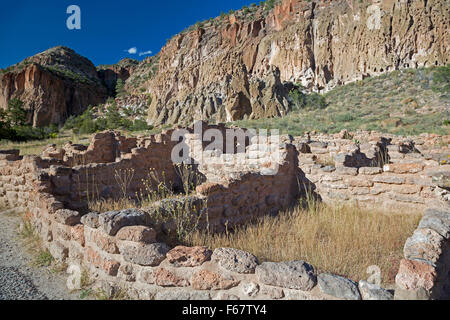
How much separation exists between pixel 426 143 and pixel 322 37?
4023 centimetres

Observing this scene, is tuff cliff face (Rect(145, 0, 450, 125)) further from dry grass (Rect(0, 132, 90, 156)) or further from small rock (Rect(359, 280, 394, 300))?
small rock (Rect(359, 280, 394, 300))

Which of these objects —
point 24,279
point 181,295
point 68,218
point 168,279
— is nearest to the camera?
point 181,295

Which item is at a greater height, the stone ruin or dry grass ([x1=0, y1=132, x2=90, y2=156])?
dry grass ([x1=0, y1=132, x2=90, y2=156])

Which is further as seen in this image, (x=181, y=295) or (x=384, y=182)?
(x=384, y=182)

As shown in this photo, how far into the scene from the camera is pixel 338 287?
200cm

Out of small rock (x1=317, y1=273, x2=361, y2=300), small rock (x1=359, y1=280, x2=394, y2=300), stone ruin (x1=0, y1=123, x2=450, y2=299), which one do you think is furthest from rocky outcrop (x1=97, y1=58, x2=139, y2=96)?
small rock (x1=359, y1=280, x2=394, y2=300)

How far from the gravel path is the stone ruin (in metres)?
0.31

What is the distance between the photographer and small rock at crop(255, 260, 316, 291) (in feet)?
6.88

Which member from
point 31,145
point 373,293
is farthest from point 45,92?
point 373,293

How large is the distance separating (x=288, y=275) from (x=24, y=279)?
135 inches

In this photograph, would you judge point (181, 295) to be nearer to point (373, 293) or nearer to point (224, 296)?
point (224, 296)

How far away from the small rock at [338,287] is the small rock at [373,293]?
45 mm

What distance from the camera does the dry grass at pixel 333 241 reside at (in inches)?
111

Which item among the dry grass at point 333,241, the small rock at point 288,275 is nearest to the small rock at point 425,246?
the dry grass at point 333,241
